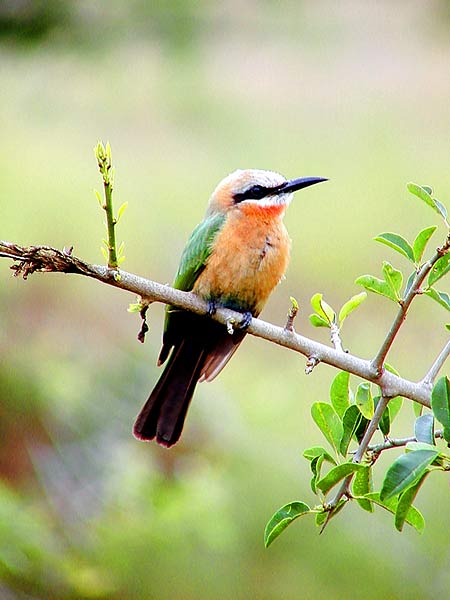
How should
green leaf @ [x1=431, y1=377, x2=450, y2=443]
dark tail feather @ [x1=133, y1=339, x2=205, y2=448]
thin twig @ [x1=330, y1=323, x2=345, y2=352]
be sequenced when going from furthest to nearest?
dark tail feather @ [x1=133, y1=339, x2=205, y2=448], thin twig @ [x1=330, y1=323, x2=345, y2=352], green leaf @ [x1=431, y1=377, x2=450, y2=443]

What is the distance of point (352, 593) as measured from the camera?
4.27m

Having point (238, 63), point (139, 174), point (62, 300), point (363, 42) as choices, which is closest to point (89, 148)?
point (139, 174)

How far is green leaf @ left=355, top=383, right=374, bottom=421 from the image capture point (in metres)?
1.60

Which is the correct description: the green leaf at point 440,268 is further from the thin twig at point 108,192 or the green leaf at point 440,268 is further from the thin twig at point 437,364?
the thin twig at point 108,192

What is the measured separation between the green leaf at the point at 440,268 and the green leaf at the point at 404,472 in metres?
0.36

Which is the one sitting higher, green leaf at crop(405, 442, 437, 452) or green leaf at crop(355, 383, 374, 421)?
green leaf at crop(355, 383, 374, 421)

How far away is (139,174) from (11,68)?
5.73 meters

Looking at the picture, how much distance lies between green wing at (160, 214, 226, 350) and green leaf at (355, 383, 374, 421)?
125 centimetres

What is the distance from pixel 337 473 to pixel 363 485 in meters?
0.12

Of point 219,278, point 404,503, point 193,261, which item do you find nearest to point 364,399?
point 404,503

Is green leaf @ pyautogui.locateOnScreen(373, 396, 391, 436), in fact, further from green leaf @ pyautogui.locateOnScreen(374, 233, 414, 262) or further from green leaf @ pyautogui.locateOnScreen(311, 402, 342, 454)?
green leaf @ pyautogui.locateOnScreen(374, 233, 414, 262)

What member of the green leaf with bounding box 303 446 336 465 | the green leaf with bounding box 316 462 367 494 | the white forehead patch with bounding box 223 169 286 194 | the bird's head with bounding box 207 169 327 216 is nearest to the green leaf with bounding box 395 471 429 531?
the green leaf with bounding box 316 462 367 494

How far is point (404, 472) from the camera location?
1.35 metres

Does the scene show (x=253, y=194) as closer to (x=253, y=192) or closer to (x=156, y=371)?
(x=253, y=192)
